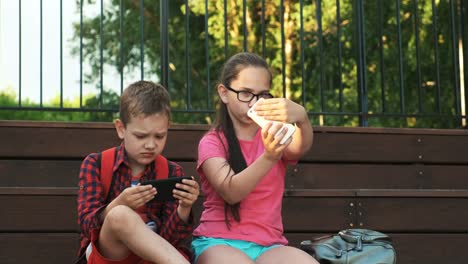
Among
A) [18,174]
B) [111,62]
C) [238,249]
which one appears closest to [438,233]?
[238,249]

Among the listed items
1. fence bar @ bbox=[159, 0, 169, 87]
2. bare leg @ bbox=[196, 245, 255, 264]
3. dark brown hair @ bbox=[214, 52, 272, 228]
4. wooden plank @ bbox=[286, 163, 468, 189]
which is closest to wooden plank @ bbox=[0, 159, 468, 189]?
wooden plank @ bbox=[286, 163, 468, 189]

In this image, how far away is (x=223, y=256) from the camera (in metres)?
2.94

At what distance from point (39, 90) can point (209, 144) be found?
172 centimetres

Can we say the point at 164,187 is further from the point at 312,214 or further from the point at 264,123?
the point at 312,214

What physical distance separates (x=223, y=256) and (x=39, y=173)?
55.6 inches

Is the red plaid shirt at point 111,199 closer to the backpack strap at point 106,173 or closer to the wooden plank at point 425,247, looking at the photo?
the backpack strap at point 106,173

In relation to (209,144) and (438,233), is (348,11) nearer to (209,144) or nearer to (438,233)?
(438,233)

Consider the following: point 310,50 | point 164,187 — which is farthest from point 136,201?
point 310,50

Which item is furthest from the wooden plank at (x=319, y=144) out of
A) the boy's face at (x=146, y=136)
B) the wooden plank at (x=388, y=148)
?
the boy's face at (x=146, y=136)

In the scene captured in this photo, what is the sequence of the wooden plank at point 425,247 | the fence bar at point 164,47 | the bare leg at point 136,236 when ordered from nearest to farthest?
the bare leg at point 136,236 → the wooden plank at point 425,247 → the fence bar at point 164,47

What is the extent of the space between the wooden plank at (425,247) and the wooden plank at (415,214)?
2.6 inches

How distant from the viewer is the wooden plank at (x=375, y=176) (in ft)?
13.9

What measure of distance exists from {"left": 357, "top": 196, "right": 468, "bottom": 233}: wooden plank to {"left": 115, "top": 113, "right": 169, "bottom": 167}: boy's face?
1362mm

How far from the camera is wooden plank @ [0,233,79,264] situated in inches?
139
